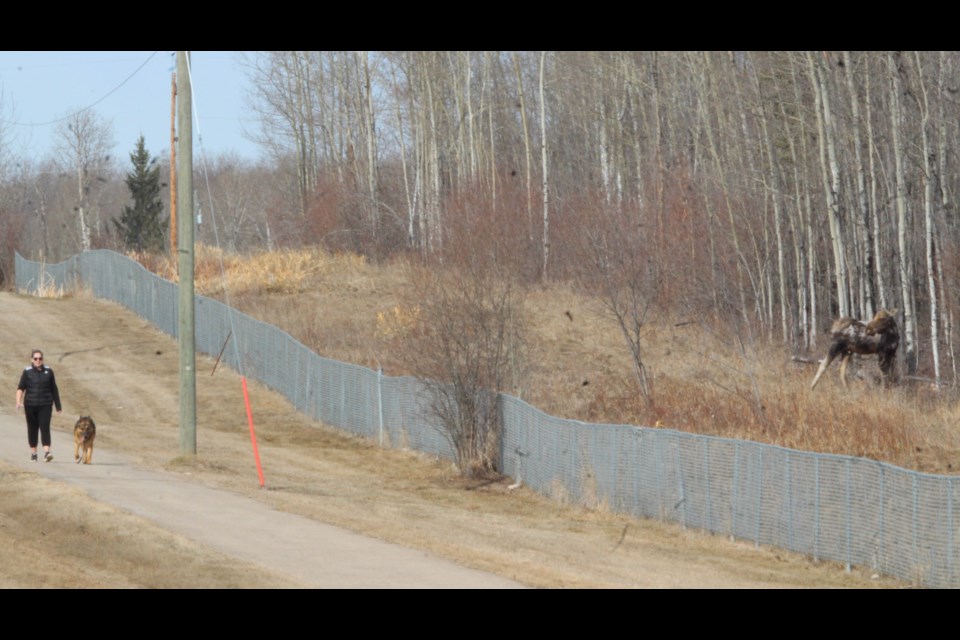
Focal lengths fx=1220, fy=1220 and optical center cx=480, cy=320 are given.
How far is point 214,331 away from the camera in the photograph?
129 feet

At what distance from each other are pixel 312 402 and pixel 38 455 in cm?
1165

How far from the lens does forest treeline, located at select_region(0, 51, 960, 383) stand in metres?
32.3

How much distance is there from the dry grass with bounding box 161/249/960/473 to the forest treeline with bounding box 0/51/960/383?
164 cm

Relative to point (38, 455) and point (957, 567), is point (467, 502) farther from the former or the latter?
point (957, 567)

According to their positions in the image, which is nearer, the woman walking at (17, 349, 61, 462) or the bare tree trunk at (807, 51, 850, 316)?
the woman walking at (17, 349, 61, 462)

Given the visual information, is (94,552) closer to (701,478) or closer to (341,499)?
(341,499)

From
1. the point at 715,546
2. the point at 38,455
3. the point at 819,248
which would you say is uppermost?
the point at 819,248

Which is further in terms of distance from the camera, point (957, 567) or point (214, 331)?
point (214, 331)

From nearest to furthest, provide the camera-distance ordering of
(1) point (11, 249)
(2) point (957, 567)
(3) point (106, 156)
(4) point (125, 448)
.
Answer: (2) point (957, 567)
(4) point (125, 448)
(1) point (11, 249)
(3) point (106, 156)

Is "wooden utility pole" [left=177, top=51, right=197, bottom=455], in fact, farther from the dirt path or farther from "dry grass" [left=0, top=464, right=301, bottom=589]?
"dry grass" [left=0, top=464, right=301, bottom=589]

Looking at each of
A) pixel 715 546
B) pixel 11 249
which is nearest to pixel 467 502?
Result: pixel 715 546

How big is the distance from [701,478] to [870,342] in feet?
32.5

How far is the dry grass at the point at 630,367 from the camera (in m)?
21.9

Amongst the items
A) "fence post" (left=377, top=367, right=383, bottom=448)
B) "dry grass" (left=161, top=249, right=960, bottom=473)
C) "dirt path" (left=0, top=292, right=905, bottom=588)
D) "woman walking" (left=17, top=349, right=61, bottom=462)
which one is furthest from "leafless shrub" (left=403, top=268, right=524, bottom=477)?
"woman walking" (left=17, top=349, right=61, bottom=462)
